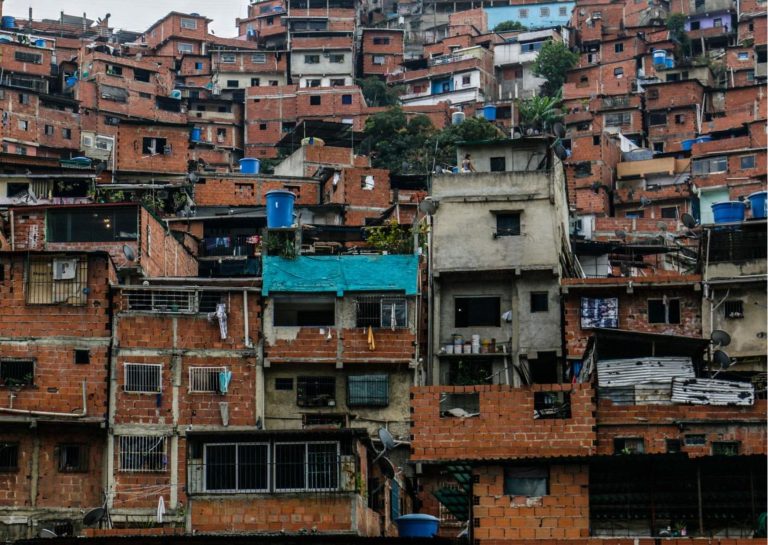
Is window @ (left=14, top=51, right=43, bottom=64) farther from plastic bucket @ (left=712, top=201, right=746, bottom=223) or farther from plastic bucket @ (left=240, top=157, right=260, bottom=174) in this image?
plastic bucket @ (left=712, top=201, right=746, bottom=223)

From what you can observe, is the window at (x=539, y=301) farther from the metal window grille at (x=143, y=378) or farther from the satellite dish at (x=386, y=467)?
the metal window grille at (x=143, y=378)

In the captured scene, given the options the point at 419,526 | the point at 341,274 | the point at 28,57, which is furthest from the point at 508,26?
the point at 419,526

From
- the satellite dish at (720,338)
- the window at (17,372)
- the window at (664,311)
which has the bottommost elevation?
the window at (17,372)

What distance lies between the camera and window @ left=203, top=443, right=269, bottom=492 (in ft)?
94.2

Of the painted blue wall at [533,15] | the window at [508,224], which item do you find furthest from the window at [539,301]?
the painted blue wall at [533,15]

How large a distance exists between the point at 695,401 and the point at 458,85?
57934 millimetres

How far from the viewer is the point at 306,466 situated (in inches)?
1139

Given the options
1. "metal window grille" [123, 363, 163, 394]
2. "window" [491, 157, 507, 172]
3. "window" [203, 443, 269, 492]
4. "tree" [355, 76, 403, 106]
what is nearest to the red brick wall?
"window" [203, 443, 269, 492]

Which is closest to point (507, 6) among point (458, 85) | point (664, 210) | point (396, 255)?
point (458, 85)

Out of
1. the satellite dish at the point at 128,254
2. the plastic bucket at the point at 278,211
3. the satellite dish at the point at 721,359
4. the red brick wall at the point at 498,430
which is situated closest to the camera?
the red brick wall at the point at 498,430

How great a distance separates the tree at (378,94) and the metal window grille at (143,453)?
179ft

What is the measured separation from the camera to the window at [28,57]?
79625 mm

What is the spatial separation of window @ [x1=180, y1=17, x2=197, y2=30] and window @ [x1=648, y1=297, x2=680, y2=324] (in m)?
62.1

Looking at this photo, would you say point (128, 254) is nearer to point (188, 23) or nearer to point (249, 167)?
point (249, 167)
